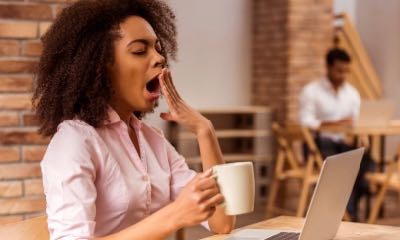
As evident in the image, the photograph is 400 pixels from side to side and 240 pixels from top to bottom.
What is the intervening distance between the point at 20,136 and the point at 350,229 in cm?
126

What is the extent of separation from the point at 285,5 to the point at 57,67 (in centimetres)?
476

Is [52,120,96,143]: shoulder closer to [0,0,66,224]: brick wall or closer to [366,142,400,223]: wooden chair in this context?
[0,0,66,224]: brick wall

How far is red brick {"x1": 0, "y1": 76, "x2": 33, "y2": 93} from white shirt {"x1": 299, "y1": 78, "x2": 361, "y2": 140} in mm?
3284

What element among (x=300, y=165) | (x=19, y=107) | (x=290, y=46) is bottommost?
(x=300, y=165)

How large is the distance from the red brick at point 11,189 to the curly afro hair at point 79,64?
892 millimetres

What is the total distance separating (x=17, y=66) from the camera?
232 centimetres

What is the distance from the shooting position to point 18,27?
2.32 metres

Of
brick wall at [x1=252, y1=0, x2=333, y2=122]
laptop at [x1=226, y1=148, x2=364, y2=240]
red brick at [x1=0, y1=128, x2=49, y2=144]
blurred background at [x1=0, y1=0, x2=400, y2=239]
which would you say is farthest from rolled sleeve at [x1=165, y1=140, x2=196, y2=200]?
brick wall at [x1=252, y1=0, x2=333, y2=122]

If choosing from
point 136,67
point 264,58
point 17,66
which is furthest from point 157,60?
point 264,58

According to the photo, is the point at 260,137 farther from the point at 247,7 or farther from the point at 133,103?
the point at 133,103

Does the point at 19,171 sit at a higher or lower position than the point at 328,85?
lower

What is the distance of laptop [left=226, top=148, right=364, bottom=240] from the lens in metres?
1.24

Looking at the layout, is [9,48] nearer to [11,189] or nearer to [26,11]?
[26,11]

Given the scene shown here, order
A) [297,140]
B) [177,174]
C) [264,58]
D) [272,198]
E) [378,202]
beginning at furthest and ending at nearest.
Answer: [264,58] < [272,198] < [297,140] < [378,202] < [177,174]
